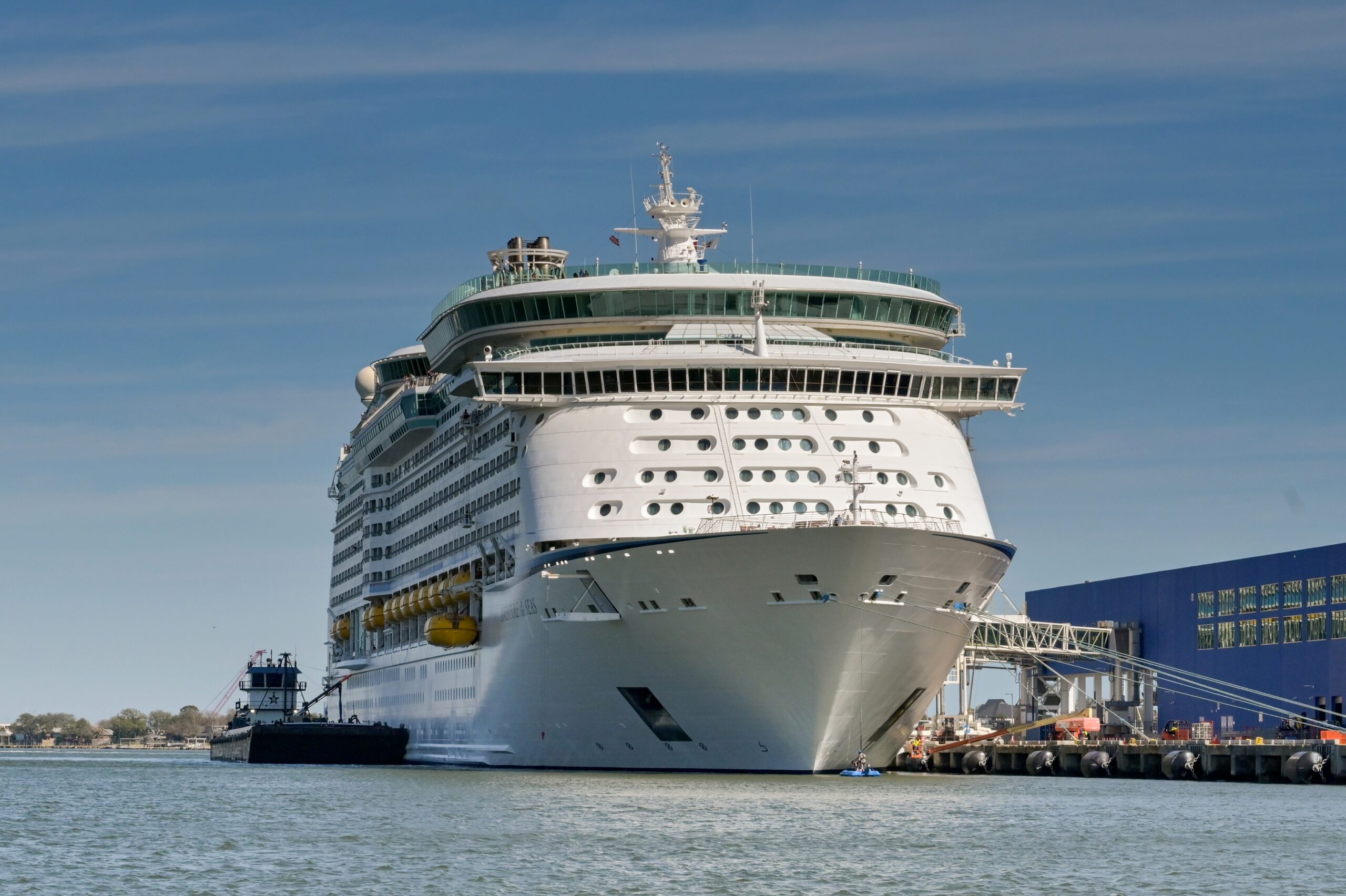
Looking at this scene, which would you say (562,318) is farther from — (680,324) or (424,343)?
(424,343)

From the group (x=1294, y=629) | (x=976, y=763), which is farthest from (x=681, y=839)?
(x=1294, y=629)

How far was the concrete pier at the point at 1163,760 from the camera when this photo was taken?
54.1 metres

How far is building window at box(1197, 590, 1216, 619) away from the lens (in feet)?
262

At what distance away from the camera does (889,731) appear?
50.4m

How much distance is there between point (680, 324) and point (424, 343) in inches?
464

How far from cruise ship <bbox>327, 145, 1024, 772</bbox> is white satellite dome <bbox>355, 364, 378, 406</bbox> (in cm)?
2604

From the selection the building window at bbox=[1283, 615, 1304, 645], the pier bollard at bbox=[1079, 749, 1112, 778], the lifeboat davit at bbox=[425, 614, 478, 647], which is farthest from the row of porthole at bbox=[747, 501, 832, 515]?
the building window at bbox=[1283, 615, 1304, 645]

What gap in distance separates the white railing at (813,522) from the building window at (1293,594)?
29790mm

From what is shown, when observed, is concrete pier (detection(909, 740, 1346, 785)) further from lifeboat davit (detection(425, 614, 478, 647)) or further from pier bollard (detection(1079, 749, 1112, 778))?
lifeboat davit (detection(425, 614, 478, 647))

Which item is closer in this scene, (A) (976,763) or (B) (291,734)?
(A) (976,763)

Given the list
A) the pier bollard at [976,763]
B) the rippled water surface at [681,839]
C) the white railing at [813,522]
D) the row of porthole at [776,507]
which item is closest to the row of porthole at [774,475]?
the row of porthole at [776,507]

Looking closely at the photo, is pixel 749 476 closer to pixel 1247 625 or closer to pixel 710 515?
pixel 710 515

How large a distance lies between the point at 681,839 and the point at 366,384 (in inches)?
2059

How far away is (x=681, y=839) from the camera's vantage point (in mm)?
36094
